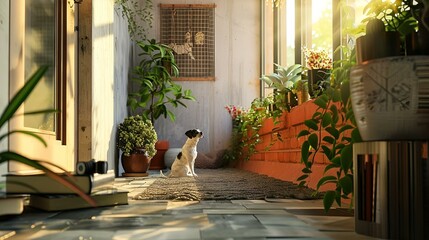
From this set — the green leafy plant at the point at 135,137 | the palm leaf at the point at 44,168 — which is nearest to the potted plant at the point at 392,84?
the palm leaf at the point at 44,168

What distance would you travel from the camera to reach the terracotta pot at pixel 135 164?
4465 mm

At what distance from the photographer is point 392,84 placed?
42.2 inches

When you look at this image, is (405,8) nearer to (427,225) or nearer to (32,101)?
(427,225)

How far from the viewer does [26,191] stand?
1497 millimetres

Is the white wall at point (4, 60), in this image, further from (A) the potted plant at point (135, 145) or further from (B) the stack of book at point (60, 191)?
(A) the potted plant at point (135, 145)

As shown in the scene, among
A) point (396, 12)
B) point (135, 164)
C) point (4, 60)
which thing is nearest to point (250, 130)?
point (135, 164)

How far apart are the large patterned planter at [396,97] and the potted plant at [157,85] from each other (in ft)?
15.1

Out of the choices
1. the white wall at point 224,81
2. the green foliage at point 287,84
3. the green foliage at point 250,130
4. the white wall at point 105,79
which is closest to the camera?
the white wall at point 105,79

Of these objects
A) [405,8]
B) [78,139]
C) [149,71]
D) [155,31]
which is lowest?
[78,139]

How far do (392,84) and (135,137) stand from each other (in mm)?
3695

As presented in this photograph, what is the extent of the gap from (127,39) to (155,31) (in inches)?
33.1

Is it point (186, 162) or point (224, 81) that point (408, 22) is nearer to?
point (186, 162)

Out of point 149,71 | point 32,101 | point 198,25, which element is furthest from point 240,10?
point 32,101

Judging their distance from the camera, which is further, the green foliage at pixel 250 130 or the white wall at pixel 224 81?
the white wall at pixel 224 81
